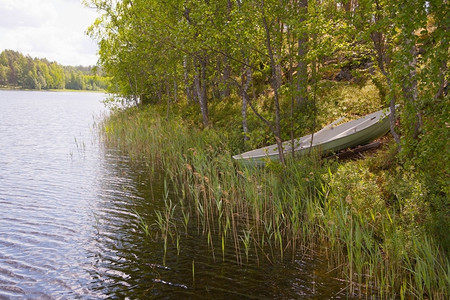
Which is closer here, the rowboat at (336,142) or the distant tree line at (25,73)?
the rowboat at (336,142)

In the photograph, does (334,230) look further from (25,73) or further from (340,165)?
(25,73)

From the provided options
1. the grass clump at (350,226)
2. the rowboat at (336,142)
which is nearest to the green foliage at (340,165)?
the grass clump at (350,226)

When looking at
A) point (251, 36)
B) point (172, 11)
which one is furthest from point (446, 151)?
point (172, 11)

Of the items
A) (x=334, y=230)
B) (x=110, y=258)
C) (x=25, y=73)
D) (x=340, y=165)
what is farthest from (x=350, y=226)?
(x=25, y=73)

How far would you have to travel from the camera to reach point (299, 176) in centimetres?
857

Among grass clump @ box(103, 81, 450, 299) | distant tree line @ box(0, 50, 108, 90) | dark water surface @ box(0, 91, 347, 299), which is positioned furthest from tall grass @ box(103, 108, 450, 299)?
distant tree line @ box(0, 50, 108, 90)

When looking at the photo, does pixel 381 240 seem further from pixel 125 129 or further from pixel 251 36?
pixel 125 129

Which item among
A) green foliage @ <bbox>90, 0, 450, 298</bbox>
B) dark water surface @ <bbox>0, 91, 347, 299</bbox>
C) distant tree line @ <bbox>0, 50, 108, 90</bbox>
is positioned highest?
distant tree line @ <bbox>0, 50, 108, 90</bbox>

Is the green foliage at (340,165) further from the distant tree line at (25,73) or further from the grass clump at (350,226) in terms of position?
the distant tree line at (25,73)

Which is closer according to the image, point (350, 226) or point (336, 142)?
point (350, 226)

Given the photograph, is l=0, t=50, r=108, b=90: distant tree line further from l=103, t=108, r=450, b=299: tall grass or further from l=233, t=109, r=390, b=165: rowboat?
l=103, t=108, r=450, b=299: tall grass

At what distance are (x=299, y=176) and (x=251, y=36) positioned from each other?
12.6ft

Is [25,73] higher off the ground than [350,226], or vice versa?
[25,73]

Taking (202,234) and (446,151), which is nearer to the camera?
(446,151)
